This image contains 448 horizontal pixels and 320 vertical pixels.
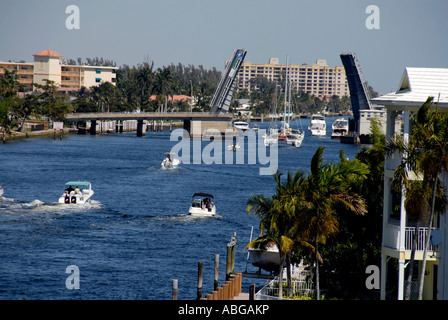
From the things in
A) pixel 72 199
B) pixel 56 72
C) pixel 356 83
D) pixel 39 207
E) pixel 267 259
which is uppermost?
pixel 56 72

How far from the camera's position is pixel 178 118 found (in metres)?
112

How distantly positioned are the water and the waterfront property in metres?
10.7

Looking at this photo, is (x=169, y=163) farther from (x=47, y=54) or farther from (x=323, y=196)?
(x=47, y=54)

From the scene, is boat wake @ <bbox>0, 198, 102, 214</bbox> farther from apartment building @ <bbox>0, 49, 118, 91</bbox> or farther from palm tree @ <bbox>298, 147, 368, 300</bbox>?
apartment building @ <bbox>0, 49, 118, 91</bbox>

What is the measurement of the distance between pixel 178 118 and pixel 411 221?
96.7 m

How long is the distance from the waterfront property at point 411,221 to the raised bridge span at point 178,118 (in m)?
93.7

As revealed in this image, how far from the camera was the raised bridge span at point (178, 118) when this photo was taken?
358ft

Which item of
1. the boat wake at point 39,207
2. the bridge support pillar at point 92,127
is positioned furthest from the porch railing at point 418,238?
the bridge support pillar at point 92,127

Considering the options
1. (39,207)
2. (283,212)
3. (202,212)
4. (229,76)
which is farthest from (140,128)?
(283,212)

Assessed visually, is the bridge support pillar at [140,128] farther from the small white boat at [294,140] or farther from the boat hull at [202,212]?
the boat hull at [202,212]

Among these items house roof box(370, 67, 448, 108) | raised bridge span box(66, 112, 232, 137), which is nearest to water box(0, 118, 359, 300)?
house roof box(370, 67, 448, 108)

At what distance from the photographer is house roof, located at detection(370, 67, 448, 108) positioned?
51.7 feet
